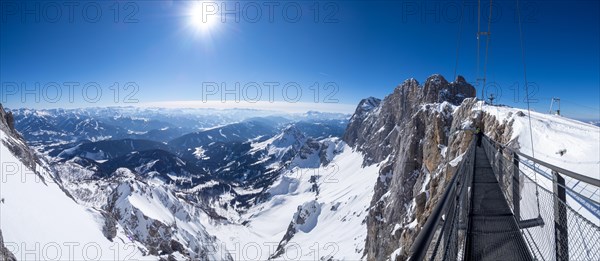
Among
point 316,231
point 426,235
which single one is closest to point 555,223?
point 426,235

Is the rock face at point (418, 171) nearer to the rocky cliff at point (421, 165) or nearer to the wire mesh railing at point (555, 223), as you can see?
the rocky cliff at point (421, 165)

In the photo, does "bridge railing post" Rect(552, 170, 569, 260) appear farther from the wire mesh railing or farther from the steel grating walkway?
the steel grating walkway

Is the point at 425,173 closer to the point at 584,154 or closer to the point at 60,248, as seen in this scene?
the point at 584,154

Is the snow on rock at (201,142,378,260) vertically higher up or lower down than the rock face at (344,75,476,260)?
lower down

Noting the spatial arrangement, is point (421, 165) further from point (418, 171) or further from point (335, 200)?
point (335, 200)

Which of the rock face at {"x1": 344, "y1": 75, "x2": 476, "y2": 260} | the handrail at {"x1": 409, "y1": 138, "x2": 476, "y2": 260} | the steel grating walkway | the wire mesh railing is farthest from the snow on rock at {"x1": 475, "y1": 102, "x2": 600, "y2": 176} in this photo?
the handrail at {"x1": 409, "y1": 138, "x2": 476, "y2": 260}

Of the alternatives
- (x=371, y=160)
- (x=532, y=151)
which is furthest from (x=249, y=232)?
(x=532, y=151)
